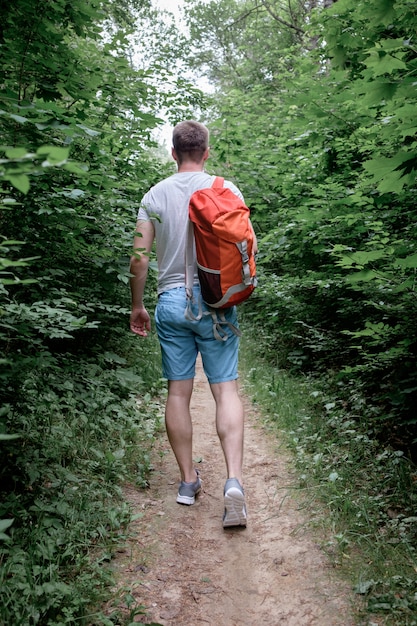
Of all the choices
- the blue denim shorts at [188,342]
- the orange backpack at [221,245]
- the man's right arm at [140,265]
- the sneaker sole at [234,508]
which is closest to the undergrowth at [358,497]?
the sneaker sole at [234,508]

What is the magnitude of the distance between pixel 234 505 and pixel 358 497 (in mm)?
793

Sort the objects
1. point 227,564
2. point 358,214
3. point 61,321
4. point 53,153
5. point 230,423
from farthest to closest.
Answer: point 358,214, point 61,321, point 230,423, point 227,564, point 53,153

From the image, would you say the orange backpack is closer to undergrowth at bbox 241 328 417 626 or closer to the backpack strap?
the backpack strap

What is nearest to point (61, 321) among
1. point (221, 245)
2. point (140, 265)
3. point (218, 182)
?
point (140, 265)

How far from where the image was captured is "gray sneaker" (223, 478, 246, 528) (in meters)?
2.65

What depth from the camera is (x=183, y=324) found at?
2855 millimetres

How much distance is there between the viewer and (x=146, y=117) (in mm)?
3553

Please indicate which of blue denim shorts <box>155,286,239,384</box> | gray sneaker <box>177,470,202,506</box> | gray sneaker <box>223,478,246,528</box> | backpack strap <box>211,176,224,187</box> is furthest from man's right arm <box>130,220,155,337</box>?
gray sneaker <box>223,478,246,528</box>

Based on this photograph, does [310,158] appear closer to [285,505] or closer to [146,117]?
[146,117]

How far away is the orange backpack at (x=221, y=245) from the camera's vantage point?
262 cm

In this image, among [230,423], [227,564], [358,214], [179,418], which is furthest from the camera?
[358,214]

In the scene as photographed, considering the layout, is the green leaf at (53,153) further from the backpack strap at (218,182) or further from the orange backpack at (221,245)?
the backpack strap at (218,182)

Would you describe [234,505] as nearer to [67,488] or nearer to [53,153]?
[67,488]

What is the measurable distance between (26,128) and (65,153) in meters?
1.42
